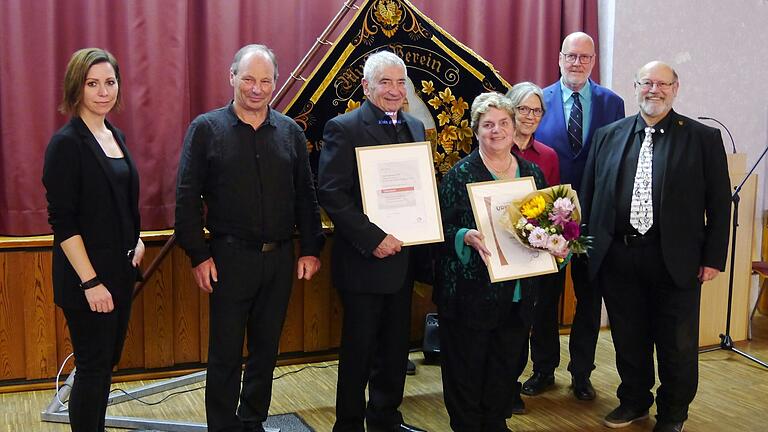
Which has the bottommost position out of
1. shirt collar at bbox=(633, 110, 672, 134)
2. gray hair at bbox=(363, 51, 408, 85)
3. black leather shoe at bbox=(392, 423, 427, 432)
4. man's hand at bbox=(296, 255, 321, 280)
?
black leather shoe at bbox=(392, 423, 427, 432)

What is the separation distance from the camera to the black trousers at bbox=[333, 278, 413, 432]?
10.1 ft

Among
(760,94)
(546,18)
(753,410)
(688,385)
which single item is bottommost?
(753,410)

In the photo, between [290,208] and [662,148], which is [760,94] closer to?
[662,148]

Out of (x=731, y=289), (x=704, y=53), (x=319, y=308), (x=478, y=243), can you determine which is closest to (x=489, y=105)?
(x=478, y=243)

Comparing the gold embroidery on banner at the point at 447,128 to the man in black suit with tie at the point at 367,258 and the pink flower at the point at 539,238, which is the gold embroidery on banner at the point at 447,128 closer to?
the man in black suit with tie at the point at 367,258

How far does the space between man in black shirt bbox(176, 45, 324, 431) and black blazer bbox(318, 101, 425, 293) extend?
0.14 meters

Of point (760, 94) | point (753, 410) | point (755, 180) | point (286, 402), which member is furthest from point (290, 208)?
point (760, 94)

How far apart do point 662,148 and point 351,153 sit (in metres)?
1.34

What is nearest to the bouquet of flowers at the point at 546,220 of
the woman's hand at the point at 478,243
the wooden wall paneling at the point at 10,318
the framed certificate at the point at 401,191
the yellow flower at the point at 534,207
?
the yellow flower at the point at 534,207

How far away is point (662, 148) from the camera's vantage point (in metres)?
3.26

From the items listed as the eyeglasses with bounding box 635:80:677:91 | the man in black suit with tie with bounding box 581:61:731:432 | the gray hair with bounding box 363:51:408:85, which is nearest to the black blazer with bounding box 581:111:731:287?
the man in black suit with tie with bounding box 581:61:731:432

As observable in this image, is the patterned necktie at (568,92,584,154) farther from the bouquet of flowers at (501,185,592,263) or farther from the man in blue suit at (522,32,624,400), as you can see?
the bouquet of flowers at (501,185,592,263)

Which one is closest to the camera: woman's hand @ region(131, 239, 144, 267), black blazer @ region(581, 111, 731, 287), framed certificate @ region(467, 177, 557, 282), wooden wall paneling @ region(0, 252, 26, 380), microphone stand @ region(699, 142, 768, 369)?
woman's hand @ region(131, 239, 144, 267)

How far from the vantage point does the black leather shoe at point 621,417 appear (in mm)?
3467
